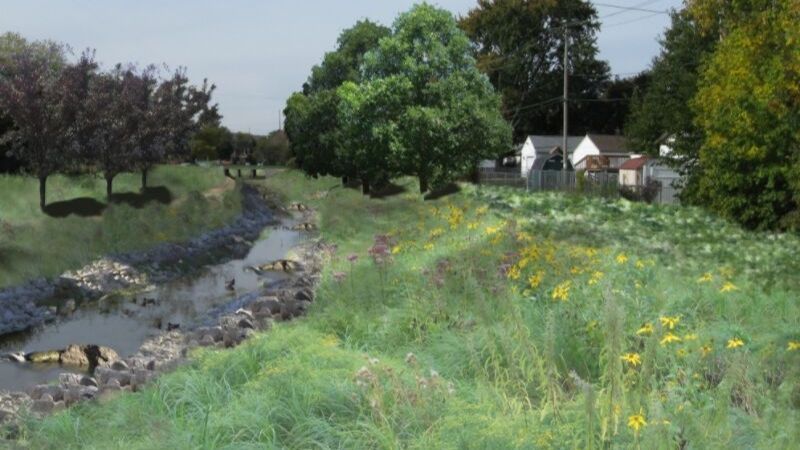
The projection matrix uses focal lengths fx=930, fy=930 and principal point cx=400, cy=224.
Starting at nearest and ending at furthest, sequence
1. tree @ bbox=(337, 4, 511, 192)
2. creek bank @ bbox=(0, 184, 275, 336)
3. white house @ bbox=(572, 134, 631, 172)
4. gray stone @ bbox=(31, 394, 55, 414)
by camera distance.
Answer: gray stone @ bbox=(31, 394, 55, 414) < creek bank @ bbox=(0, 184, 275, 336) < tree @ bbox=(337, 4, 511, 192) < white house @ bbox=(572, 134, 631, 172)

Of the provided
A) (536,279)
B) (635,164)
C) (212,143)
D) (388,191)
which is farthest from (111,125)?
(212,143)

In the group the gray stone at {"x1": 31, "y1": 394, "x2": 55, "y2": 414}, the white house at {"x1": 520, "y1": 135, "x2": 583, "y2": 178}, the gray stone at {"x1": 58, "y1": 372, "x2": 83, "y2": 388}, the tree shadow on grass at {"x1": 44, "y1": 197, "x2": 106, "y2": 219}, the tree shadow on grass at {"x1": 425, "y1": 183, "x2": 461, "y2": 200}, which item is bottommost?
the gray stone at {"x1": 58, "y1": 372, "x2": 83, "y2": 388}

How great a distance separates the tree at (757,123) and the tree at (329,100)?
28134 mm

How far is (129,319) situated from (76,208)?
15254mm

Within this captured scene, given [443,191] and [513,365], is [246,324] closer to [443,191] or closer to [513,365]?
[513,365]

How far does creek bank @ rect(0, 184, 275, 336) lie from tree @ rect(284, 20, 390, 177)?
1740cm

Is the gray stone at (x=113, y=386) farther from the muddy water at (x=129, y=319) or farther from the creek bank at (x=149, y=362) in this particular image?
the muddy water at (x=129, y=319)

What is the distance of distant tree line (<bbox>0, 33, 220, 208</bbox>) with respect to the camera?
104ft

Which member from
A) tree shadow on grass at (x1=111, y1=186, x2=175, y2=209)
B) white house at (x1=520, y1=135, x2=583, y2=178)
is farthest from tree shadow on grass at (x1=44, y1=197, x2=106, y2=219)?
white house at (x1=520, y1=135, x2=583, y2=178)

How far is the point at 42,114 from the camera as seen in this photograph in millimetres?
31766

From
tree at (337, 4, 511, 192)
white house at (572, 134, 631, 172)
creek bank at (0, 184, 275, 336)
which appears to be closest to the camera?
creek bank at (0, 184, 275, 336)

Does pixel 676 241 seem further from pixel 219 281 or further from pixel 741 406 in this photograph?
pixel 219 281

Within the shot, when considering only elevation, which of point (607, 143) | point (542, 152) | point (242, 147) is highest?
point (242, 147)

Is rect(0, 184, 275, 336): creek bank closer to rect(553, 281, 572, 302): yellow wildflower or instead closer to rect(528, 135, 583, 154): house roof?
rect(553, 281, 572, 302): yellow wildflower
